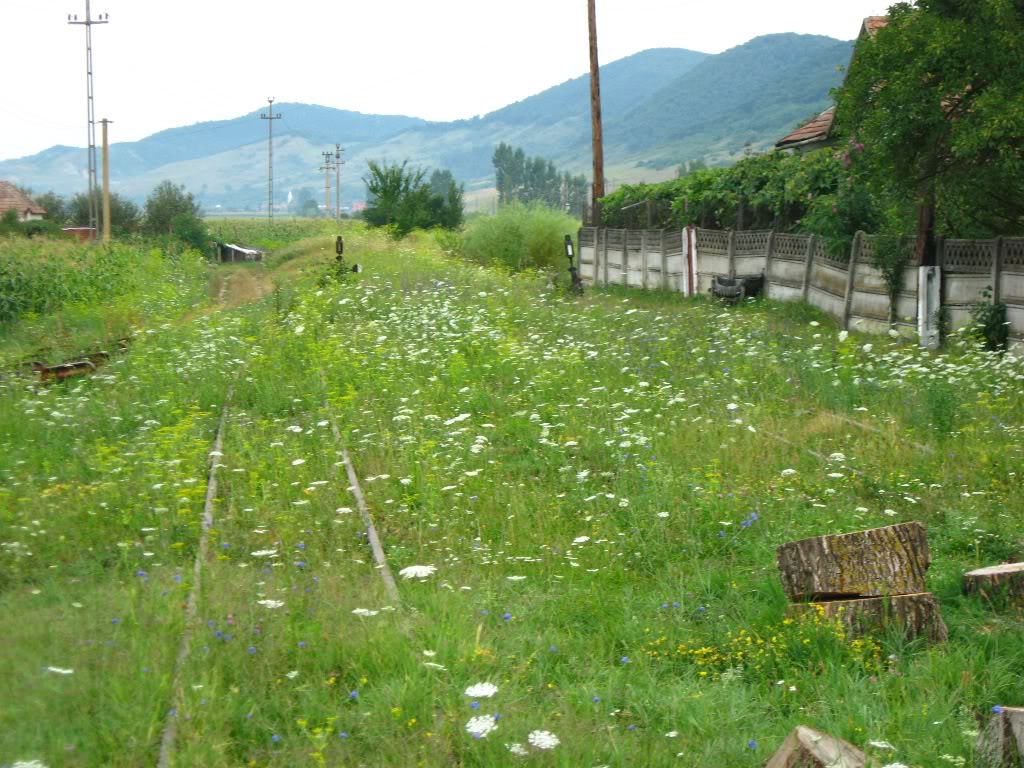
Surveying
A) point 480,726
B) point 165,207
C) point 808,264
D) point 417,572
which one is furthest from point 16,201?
point 480,726

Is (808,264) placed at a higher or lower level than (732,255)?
lower

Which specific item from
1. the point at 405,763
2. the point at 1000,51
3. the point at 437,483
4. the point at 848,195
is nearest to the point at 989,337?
the point at 1000,51

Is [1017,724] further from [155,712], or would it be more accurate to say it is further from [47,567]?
[47,567]

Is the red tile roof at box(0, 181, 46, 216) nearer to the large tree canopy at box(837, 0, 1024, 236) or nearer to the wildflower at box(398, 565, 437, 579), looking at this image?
the large tree canopy at box(837, 0, 1024, 236)

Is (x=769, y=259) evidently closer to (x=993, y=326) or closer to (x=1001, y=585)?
(x=993, y=326)

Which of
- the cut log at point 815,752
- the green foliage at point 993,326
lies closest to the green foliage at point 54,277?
the green foliage at point 993,326

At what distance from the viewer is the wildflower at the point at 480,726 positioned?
4.00 metres

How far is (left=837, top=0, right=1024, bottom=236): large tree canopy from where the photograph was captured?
494 inches

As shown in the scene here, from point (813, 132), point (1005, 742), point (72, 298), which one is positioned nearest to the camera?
point (1005, 742)

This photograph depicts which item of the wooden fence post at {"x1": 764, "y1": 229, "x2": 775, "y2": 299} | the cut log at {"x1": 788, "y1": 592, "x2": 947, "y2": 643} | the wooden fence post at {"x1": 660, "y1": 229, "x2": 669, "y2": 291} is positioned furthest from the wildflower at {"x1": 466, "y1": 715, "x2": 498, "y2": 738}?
the wooden fence post at {"x1": 660, "y1": 229, "x2": 669, "y2": 291}

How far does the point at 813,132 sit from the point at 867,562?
89.9 ft

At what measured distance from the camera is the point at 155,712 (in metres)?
3.95

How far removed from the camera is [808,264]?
774 inches

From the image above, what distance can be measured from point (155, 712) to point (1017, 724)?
123 inches
